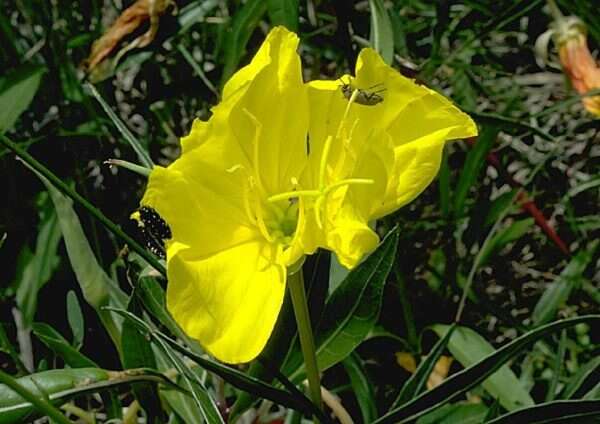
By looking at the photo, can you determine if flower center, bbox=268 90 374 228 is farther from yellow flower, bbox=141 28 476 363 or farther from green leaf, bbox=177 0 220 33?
green leaf, bbox=177 0 220 33

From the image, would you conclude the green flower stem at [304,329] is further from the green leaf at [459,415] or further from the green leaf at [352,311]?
the green leaf at [459,415]

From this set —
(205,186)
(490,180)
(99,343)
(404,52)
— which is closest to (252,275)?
(205,186)

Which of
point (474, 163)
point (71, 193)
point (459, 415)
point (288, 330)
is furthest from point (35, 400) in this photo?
point (474, 163)

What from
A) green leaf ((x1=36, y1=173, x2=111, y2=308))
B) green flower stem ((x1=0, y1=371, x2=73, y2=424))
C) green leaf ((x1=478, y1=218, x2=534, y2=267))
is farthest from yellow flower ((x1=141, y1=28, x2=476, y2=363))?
green leaf ((x1=478, y1=218, x2=534, y2=267))

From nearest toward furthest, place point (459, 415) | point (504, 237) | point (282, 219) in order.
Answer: point (282, 219), point (459, 415), point (504, 237)

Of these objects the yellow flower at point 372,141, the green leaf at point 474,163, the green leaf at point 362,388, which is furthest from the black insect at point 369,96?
the green leaf at point 474,163

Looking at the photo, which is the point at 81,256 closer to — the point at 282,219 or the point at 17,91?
the point at 282,219
